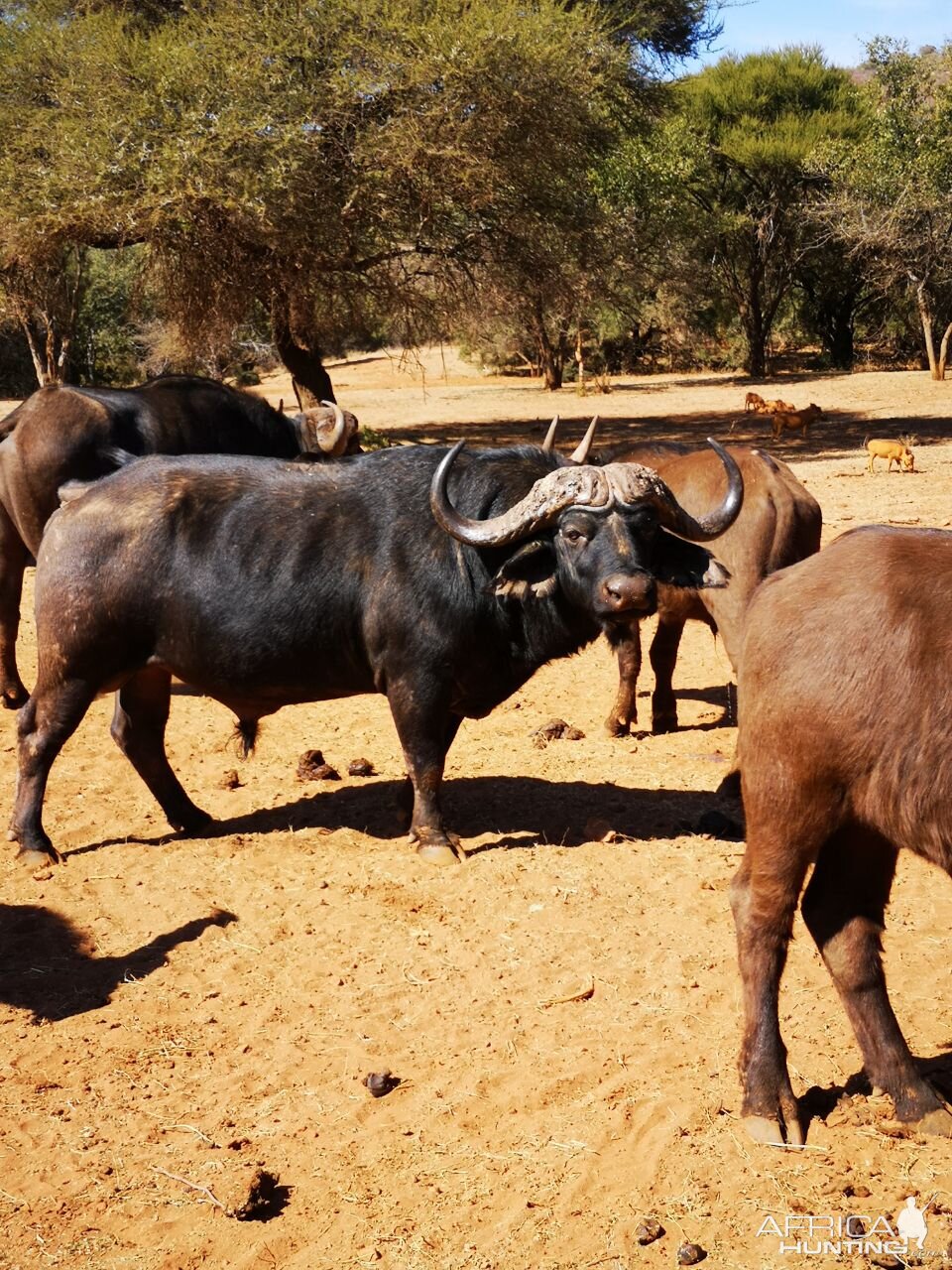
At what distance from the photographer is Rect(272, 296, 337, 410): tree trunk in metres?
21.4

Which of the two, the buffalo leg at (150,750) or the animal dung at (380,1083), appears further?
the buffalo leg at (150,750)

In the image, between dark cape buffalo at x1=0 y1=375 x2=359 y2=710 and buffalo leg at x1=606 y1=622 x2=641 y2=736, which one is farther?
dark cape buffalo at x1=0 y1=375 x2=359 y2=710

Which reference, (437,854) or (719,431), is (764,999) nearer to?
(437,854)

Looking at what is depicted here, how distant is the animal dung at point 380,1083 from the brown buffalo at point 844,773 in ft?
4.08

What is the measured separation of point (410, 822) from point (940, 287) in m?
34.2

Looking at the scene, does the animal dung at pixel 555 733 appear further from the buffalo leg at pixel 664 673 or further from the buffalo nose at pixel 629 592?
the buffalo nose at pixel 629 592

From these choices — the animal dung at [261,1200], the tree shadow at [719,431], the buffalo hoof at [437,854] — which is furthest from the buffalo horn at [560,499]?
the tree shadow at [719,431]

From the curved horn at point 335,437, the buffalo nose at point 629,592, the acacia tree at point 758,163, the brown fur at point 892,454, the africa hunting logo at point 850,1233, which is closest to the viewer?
the africa hunting logo at point 850,1233

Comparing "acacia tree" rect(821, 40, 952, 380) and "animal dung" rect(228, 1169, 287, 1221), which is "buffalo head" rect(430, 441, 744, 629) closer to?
"animal dung" rect(228, 1169, 287, 1221)

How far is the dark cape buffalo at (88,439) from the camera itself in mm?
9398

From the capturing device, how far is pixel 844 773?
3.83 meters

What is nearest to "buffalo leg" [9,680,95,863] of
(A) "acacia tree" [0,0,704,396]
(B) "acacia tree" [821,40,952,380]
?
(A) "acacia tree" [0,0,704,396]

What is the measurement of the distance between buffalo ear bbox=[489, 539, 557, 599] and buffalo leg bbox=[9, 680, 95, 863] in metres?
2.15

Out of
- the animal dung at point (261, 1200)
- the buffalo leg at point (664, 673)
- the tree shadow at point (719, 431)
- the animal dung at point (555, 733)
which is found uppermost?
the tree shadow at point (719, 431)
